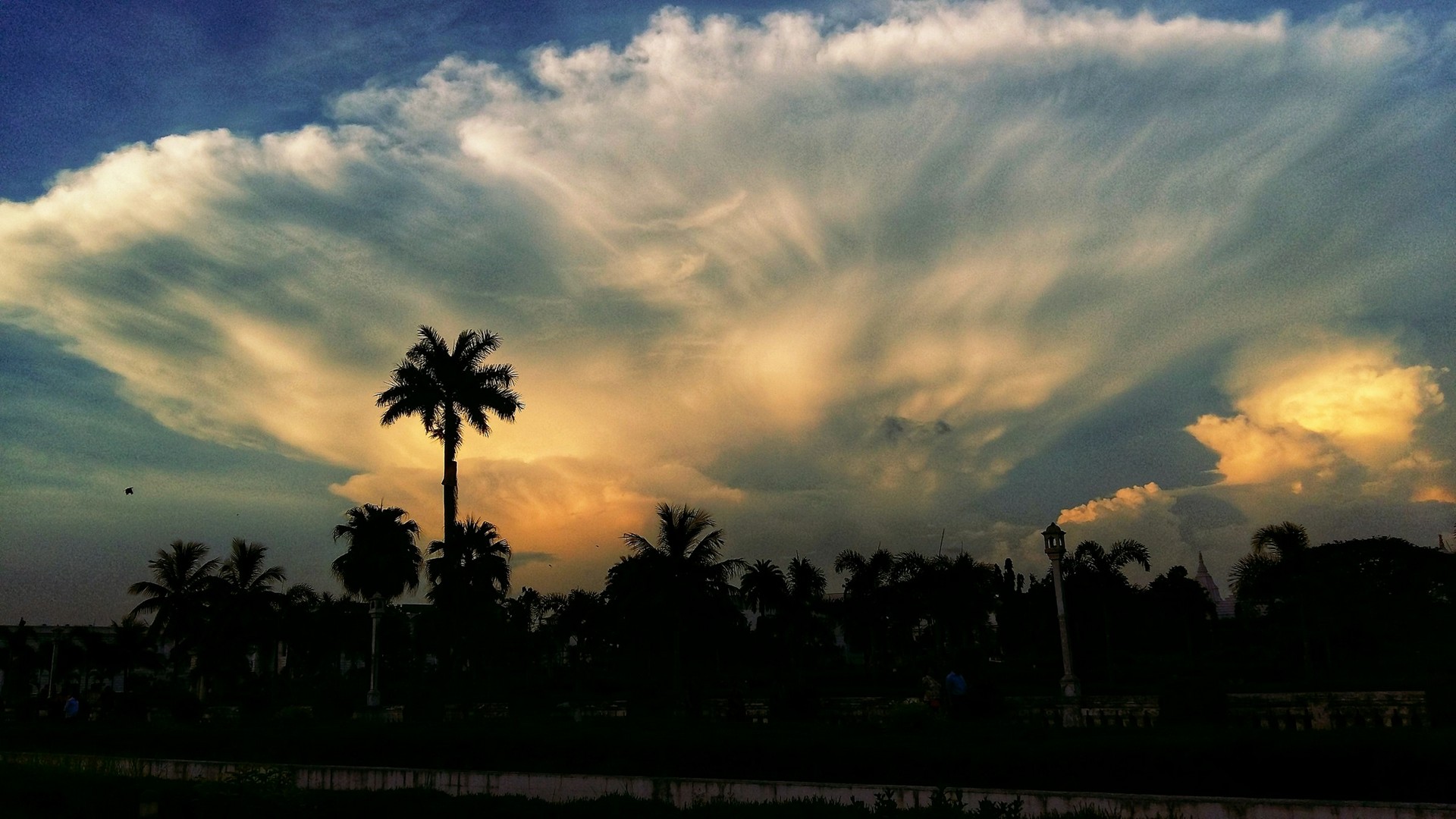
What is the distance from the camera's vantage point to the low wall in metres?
11.3

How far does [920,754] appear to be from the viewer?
14.7 m

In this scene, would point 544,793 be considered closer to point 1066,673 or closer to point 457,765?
point 457,765

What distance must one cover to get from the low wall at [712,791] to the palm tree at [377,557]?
3215cm

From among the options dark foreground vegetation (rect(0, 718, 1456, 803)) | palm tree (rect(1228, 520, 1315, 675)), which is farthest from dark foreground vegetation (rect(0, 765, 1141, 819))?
palm tree (rect(1228, 520, 1315, 675))

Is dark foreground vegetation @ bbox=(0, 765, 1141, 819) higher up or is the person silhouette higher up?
the person silhouette

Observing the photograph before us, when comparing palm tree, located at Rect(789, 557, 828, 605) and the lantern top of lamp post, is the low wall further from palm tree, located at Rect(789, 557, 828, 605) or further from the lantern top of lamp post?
palm tree, located at Rect(789, 557, 828, 605)

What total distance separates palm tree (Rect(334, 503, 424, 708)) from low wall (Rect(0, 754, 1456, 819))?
32.1 m

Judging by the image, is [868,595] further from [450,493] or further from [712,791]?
[712,791]

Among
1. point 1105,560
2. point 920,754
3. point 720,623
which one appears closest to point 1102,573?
point 1105,560

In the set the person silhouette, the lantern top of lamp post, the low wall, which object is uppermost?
the lantern top of lamp post

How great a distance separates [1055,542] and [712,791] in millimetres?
16491

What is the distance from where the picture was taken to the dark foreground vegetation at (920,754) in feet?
40.8

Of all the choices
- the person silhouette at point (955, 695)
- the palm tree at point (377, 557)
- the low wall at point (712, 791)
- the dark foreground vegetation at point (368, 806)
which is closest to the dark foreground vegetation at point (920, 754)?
the low wall at point (712, 791)

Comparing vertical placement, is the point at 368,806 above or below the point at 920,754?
below
